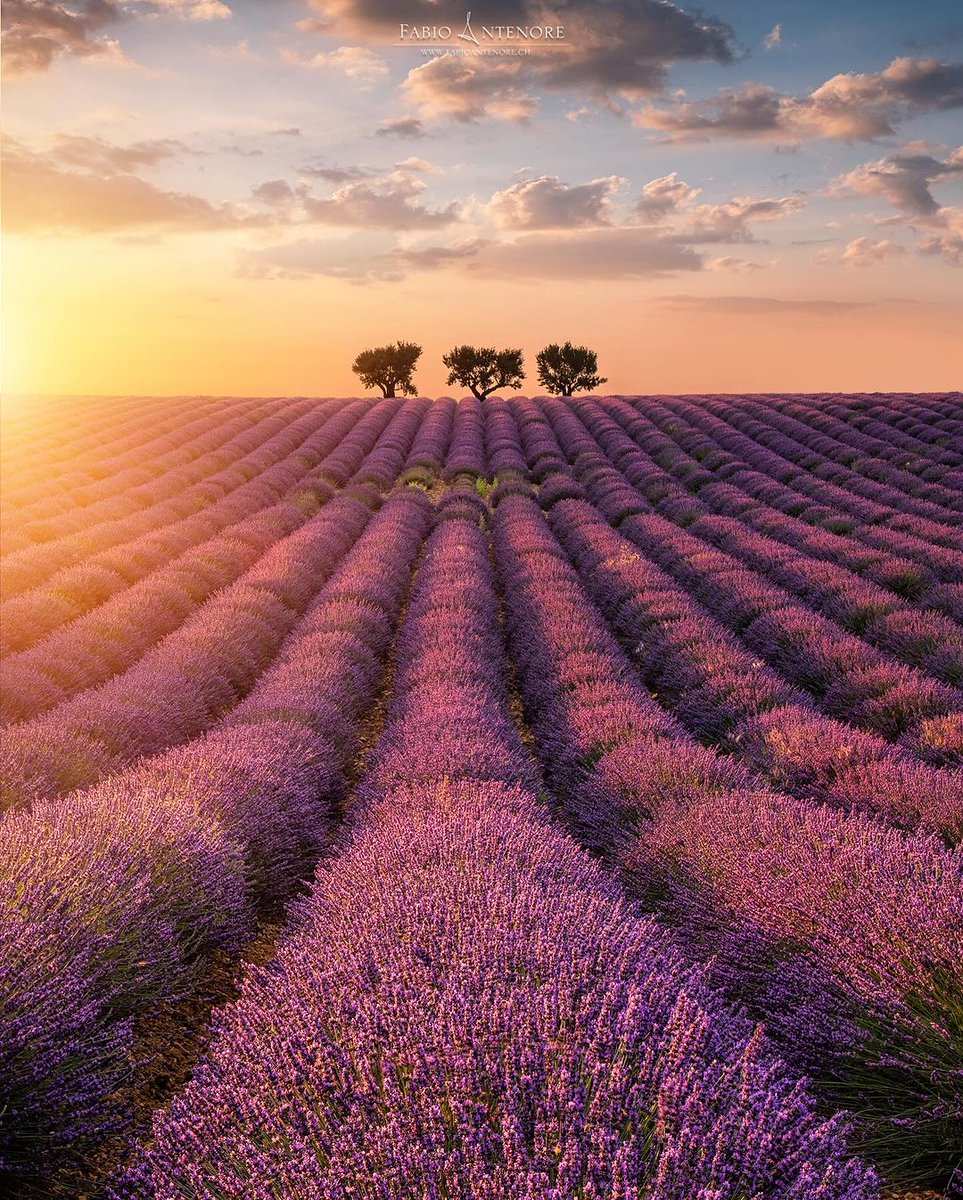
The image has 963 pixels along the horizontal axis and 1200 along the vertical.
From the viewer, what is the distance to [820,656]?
687 cm

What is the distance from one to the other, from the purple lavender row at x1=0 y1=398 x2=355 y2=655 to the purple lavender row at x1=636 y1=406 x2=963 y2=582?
8.95 metres

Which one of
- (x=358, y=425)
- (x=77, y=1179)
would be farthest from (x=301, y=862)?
(x=358, y=425)

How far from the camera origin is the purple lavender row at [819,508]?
32.8 feet

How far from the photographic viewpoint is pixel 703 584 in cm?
949

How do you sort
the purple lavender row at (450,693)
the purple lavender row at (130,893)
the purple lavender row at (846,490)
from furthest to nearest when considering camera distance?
the purple lavender row at (846,490), the purple lavender row at (450,693), the purple lavender row at (130,893)

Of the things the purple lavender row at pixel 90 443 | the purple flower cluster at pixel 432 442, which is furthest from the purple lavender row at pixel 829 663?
the purple lavender row at pixel 90 443

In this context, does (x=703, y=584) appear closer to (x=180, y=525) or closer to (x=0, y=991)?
(x=180, y=525)

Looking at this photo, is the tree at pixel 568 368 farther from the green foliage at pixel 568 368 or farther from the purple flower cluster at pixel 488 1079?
the purple flower cluster at pixel 488 1079

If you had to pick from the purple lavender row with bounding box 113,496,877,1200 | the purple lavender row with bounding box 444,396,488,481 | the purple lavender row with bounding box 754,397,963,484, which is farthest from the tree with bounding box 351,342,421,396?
the purple lavender row with bounding box 113,496,877,1200

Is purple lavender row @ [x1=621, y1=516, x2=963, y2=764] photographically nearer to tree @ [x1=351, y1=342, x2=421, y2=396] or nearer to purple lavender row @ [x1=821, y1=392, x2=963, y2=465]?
purple lavender row @ [x1=821, y1=392, x2=963, y2=465]

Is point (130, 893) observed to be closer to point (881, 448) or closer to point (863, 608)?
point (863, 608)

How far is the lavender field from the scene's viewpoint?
1.71m

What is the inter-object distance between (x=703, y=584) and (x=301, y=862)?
658 centimetres

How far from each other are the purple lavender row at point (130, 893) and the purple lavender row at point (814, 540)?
6.82 meters
